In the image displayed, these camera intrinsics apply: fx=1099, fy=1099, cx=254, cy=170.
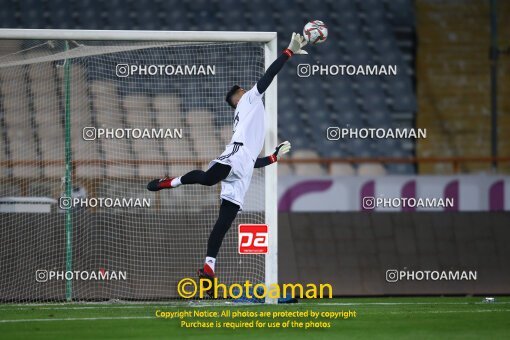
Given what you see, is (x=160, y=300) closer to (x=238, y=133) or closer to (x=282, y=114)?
(x=238, y=133)

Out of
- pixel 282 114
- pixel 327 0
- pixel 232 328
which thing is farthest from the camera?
pixel 327 0

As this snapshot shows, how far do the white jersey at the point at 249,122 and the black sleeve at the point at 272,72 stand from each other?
30 centimetres

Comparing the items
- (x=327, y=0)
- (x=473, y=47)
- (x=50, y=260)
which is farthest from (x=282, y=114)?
(x=50, y=260)

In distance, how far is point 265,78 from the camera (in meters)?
11.4

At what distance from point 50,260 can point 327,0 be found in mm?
9455

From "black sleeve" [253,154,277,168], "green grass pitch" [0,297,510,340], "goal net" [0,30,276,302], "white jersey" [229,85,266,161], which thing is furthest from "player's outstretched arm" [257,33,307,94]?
"green grass pitch" [0,297,510,340]

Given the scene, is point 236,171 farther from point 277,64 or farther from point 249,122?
point 277,64

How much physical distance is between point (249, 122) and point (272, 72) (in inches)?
30.3

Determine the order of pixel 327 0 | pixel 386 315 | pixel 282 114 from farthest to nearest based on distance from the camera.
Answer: pixel 327 0
pixel 282 114
pixel 386 315

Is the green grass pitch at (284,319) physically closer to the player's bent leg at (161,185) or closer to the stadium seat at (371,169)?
the player's bent leg at (161,185)

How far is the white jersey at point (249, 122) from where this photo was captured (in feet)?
38.9

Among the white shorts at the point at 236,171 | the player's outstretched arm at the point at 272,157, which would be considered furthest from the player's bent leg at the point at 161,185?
the player's outstretched arm at the point at 272,157

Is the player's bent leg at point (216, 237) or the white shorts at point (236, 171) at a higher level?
the white shorts at point (236, 171)

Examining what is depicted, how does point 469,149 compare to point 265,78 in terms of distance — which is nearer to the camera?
point 265,78
